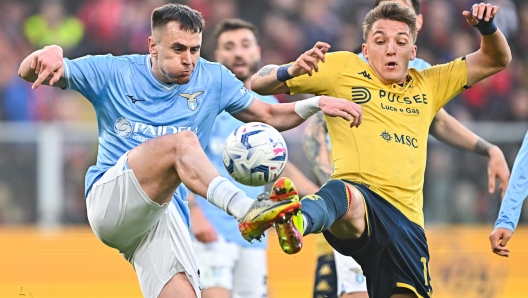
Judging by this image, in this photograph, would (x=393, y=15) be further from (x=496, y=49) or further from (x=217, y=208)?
(x=217, y=208)

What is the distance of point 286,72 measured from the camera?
5852 millimetres

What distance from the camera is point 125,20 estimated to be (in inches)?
515

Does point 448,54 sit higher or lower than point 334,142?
higher

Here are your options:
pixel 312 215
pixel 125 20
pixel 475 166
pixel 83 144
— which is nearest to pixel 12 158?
pixel 83 144

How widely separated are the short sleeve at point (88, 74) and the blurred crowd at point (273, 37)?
18.7 feet

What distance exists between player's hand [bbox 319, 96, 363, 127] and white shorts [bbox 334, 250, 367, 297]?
1847 mm

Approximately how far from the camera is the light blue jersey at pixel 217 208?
765 centimetres

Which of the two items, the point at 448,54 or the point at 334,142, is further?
the point at 448,54

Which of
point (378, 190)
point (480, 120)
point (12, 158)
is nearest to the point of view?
point (378, 190)

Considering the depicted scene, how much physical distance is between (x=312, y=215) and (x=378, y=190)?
Result: 0.81 meters

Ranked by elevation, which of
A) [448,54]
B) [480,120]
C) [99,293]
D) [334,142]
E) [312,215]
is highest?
[448,54]

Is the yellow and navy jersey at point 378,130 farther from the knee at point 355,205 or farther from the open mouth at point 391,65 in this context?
the knee at point 355,205

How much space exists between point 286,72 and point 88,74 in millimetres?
1276

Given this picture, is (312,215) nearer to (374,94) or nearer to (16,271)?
(374,94)
